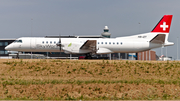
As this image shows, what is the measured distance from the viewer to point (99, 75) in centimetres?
2531

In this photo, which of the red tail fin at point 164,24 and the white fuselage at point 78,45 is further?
the red tail fin at point 164,24

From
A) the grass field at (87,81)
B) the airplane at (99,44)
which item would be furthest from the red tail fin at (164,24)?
the grass field at (87,81)

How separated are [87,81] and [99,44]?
1885 cm

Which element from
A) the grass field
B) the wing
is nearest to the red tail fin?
the wing

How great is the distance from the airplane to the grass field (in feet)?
35.5

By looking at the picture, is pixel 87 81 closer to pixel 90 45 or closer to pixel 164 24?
pixel 90 45

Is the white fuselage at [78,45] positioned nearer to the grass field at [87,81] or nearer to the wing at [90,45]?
the wing at [90,45]

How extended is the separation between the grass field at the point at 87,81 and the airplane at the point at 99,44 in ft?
35.5

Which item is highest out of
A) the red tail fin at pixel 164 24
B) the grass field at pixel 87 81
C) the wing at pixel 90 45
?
the red tail fin at pixel 164 24

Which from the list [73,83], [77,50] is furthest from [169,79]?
[77,50]

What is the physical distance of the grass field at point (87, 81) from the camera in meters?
19.2

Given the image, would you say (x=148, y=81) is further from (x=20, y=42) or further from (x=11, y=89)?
(x=20, y=42)

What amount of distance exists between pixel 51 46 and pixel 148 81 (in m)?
21.0

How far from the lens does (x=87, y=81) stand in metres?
21.9
